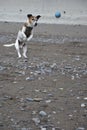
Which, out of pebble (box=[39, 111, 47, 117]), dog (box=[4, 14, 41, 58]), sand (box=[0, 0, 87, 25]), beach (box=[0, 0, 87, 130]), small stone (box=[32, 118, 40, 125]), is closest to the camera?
small stone (box=[32, 118, 40, 125])

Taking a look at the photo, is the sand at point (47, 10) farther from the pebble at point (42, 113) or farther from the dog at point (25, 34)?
the pebble at point (42, 113)

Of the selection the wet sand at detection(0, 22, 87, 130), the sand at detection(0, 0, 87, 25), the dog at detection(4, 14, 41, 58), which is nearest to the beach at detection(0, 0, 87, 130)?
the wet sand at detection(0, 22, 87, 130)

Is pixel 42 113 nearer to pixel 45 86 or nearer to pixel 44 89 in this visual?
pixel 44 89

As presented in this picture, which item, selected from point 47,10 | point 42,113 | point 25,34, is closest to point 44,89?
point 42,113

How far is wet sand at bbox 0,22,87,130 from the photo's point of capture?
213 inches

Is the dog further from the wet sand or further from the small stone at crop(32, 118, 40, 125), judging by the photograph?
the small stone at crop(32, 118, 40, 125)

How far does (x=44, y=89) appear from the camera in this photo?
7109 millimetres

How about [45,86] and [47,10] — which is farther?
[47,10]

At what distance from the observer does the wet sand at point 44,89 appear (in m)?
5.41

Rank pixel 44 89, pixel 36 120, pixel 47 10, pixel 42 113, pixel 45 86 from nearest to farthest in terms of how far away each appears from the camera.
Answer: pixel 36 120 < pixel 42 113 < pixel 44 89 < pixel 45 86 < pixel 47 10

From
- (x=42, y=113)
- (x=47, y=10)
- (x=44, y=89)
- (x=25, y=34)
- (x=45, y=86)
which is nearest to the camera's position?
(x=42, y=113)

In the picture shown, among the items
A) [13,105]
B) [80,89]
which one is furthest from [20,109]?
[80,89]

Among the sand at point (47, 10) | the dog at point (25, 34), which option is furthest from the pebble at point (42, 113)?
the sand at point (47, 10)

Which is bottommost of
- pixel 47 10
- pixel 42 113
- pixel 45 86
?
pixel 47 10
